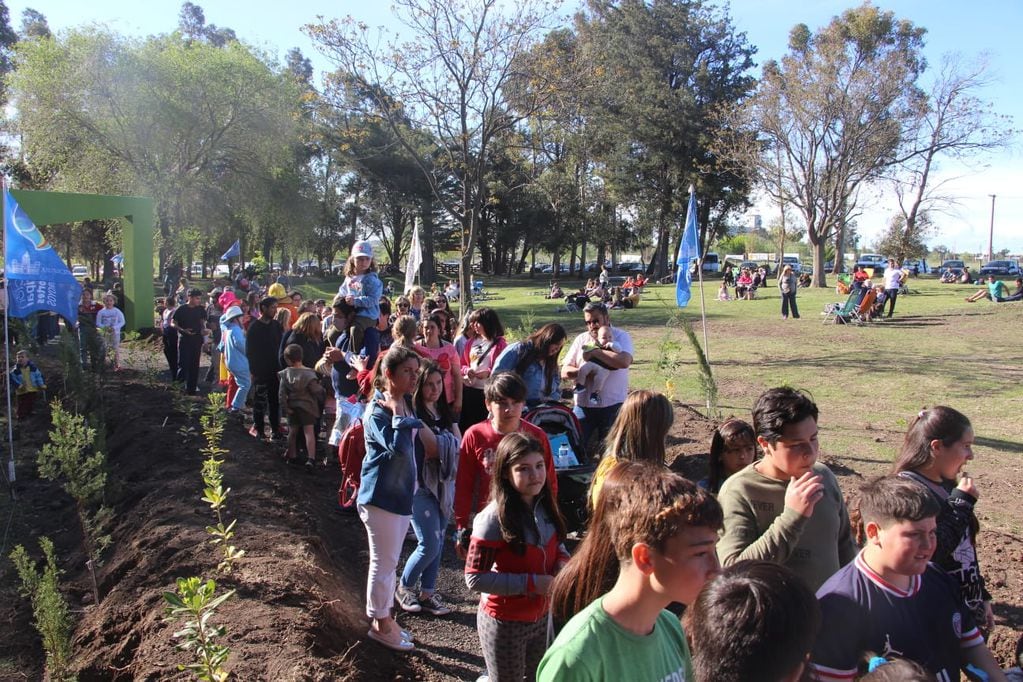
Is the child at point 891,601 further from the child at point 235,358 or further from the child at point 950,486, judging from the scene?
the child at point 235,358

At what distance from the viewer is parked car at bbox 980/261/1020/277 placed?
154 ft

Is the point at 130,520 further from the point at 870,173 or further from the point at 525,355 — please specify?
the point at 870,173

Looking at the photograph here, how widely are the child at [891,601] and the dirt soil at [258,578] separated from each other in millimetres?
2198

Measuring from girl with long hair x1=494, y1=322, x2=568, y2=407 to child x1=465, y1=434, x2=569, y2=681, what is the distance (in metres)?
2.94

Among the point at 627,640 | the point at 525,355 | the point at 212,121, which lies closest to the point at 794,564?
the point at 627,640

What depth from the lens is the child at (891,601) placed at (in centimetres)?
262

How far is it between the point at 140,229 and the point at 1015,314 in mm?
23935

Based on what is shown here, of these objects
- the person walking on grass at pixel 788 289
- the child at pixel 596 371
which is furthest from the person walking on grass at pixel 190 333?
the person walking on grass at pixel 788 289

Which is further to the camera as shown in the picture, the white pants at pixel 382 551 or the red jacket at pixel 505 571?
the white pants at pixel 382 551

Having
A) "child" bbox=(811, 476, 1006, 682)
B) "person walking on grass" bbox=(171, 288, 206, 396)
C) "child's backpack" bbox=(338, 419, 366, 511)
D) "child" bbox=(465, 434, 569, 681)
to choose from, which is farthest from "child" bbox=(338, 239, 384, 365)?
"child" bbox=(811, 476, 1006, 682)

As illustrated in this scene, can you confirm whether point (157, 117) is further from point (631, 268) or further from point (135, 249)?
point (631, 268)

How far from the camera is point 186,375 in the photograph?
1302 cm

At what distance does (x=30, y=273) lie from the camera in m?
8.80

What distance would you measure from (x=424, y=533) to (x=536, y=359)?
74.7 inches
